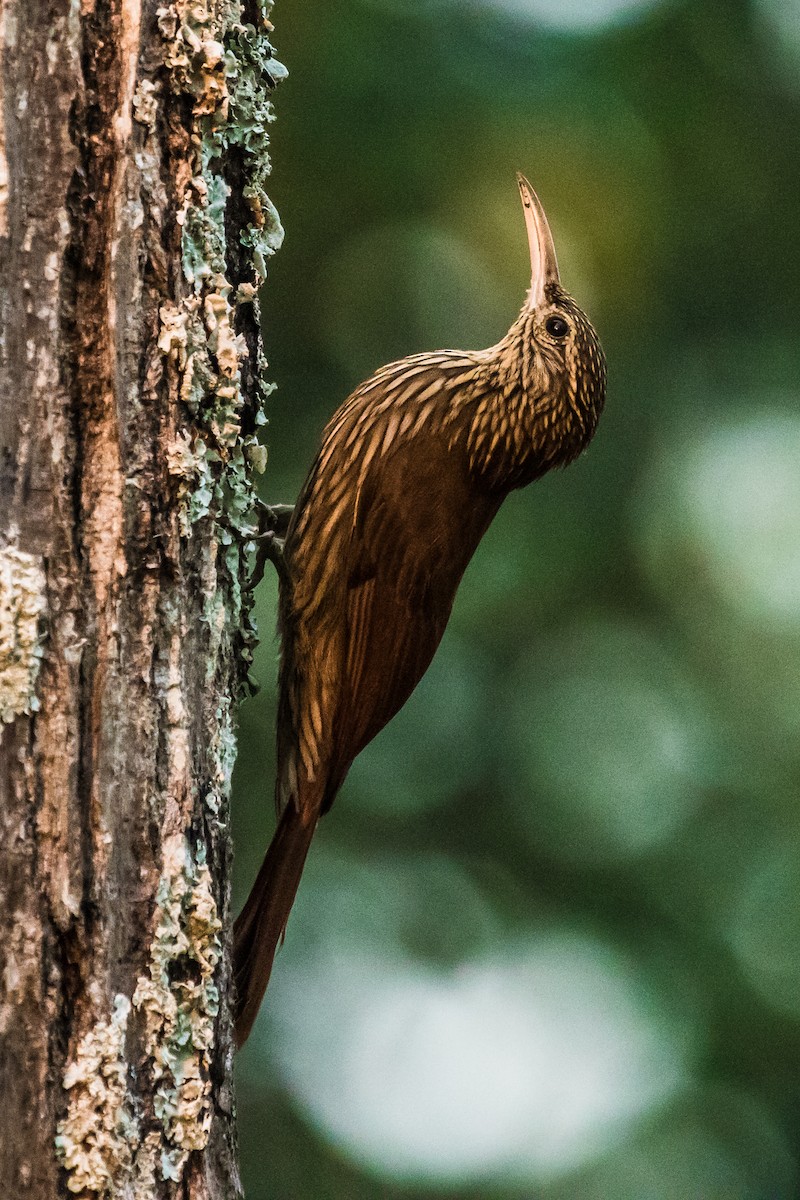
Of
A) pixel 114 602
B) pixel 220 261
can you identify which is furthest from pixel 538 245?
pixel 114 602

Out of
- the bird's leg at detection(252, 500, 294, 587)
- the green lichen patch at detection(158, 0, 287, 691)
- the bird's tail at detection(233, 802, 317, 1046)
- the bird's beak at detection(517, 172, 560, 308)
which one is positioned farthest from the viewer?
the bird's beak at detection(517, 172, 560, 308)

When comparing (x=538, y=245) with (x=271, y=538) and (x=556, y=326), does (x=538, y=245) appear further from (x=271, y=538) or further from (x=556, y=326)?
(x=271, y=538)

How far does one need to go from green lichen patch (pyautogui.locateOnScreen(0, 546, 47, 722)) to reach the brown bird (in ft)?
3.45

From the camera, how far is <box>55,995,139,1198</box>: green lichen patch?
1.56 m

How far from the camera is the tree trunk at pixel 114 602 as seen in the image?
1.59m

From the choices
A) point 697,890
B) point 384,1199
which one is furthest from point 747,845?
point 384,1199

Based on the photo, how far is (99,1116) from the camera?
1584 mm

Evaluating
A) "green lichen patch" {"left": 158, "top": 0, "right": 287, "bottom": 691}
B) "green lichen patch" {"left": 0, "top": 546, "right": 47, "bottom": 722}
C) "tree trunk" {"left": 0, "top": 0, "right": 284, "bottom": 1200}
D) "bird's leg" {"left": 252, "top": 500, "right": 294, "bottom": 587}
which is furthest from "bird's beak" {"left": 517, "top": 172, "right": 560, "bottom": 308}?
"green lichen patch" {"left": 0, "top": 546, "right": 47, "bottom": 722}

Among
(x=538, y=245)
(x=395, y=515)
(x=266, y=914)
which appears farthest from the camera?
(x=538, y=245)

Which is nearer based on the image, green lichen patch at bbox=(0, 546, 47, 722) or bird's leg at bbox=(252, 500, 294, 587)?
green lichen patch at bbox=(0, 546, 47, 722)

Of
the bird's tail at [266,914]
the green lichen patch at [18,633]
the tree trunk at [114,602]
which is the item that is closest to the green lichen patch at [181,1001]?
the tree trunk at [114,602]

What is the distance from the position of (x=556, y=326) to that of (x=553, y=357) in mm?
71

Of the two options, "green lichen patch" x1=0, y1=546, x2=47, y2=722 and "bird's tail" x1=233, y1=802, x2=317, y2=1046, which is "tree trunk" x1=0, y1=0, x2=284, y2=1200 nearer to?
"green lichen patch" x1=0, y1=546, x2=47, y2=722

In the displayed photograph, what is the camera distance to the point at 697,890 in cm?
536
